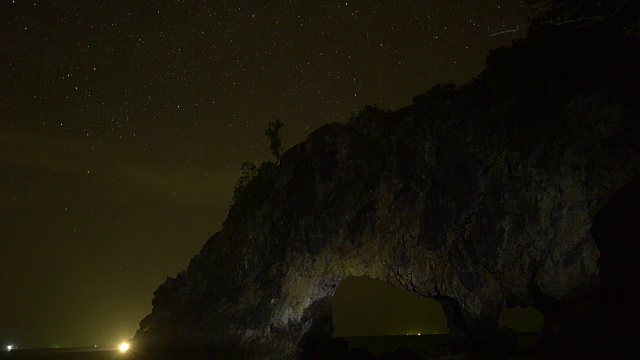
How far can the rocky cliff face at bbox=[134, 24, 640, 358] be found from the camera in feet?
65.5

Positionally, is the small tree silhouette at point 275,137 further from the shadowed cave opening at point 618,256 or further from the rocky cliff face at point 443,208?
the shadowed cave opening at point 618,256

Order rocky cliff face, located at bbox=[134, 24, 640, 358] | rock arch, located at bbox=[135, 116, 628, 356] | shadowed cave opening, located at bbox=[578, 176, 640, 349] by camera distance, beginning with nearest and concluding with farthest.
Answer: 1. shadowed cave opening, located at bbox=[578, 176, 640, 349]
2. rocky cliff face, located at bbox=[134, 24, 640, 358]
3. rock arch, located at bbox=[135, 116, 628, 356]

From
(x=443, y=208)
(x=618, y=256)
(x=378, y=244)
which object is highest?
(x=443, y=208)

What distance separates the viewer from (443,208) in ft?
79.4

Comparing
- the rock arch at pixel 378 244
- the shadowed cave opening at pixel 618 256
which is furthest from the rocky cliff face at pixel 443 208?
the shadowed cave opening at pixel 618 256

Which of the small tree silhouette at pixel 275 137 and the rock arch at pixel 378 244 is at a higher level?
the small tree silhouette at pixel 275 137

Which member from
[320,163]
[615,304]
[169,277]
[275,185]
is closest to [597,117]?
[615,304]

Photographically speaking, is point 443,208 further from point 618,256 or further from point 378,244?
point 618,256

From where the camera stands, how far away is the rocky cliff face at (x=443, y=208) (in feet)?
65.5

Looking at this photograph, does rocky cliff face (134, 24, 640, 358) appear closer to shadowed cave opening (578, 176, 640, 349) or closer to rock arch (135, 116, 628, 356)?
rock arch (135, 116, 628, 356)

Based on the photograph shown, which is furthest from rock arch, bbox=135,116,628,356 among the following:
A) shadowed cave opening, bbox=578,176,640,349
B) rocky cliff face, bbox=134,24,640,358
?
shadowed cave opening, bbox=578,176,640,349

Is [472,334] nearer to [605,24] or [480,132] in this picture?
[480,132]

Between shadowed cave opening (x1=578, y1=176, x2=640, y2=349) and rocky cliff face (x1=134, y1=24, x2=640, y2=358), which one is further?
rocky cliff face (x1=134, y1=24, x2=640, y2=358)

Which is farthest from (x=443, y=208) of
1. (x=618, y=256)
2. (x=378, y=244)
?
(x=618, y=256)
